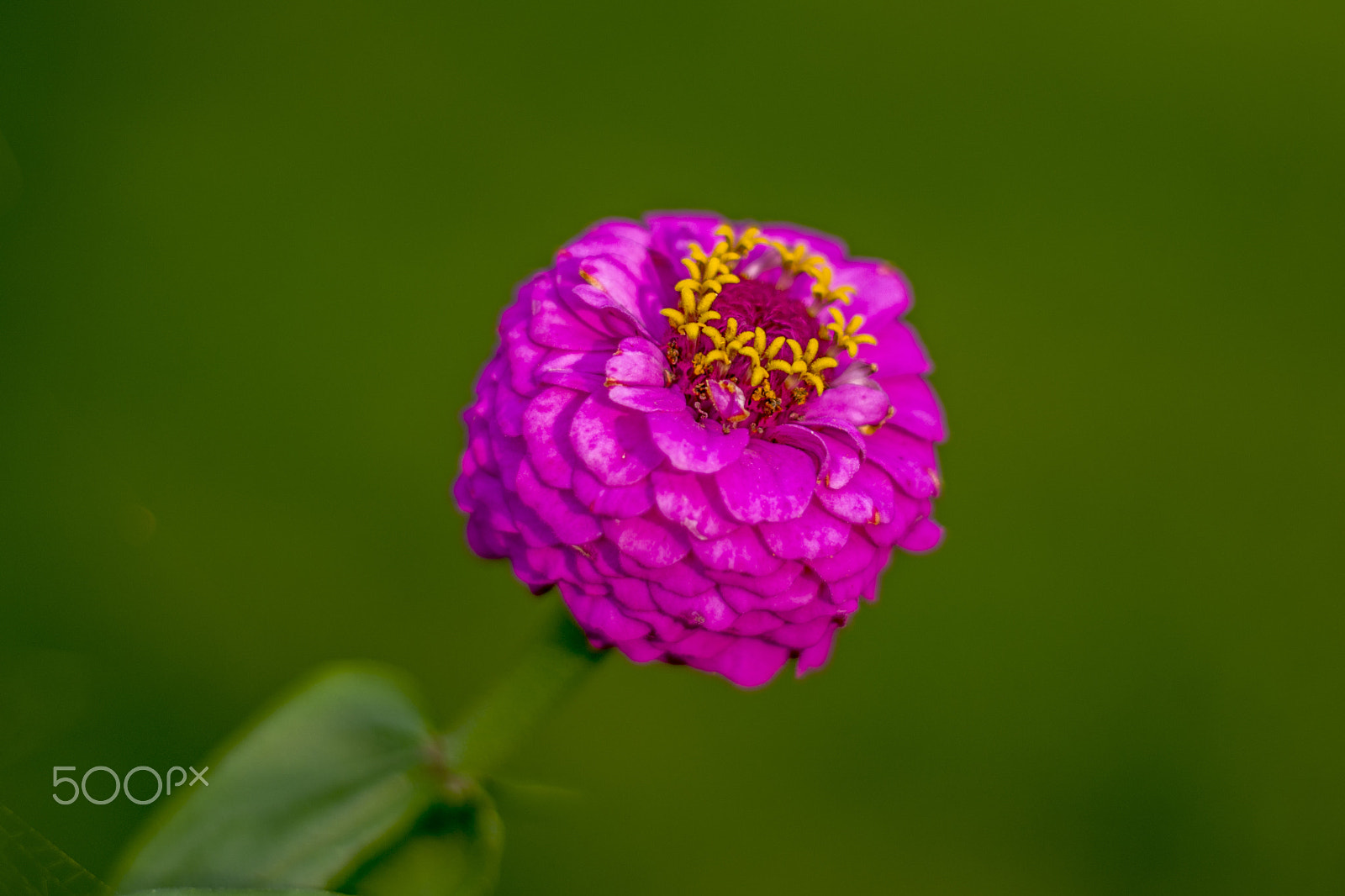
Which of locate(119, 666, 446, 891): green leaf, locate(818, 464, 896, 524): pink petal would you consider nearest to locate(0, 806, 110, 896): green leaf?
locate(119, 666, 446, 891): green leaf

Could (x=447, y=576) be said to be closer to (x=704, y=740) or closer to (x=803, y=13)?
(x=704, y=740)

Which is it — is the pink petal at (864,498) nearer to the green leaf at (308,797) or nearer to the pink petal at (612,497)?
the pink petal at (612,497)

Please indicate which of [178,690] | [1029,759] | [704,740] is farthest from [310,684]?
[1029,759]

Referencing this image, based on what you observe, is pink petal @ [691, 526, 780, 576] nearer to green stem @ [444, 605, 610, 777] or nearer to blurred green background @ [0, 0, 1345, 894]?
green stem @ [444, 605, 610, 777]

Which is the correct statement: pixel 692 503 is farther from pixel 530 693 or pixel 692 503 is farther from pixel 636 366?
pixel 530 693

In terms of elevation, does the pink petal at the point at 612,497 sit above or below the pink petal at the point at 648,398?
below

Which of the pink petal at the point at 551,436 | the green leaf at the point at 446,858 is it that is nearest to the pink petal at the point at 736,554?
the pink petal at the point at 551,436
